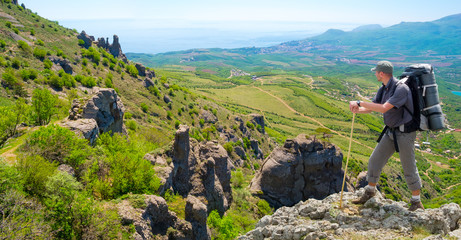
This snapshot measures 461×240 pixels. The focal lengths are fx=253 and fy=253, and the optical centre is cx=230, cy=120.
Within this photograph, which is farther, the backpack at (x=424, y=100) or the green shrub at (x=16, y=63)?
the green shrub at (x=16, y=63)

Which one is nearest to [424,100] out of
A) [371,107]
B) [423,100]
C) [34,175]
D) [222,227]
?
[423,100]

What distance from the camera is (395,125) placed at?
9.27m

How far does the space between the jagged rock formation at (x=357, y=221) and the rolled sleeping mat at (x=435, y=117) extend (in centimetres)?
324

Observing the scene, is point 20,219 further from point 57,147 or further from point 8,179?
point 57,147

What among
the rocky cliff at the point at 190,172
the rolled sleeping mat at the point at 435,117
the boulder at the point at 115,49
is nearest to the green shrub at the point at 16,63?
the rocky cliff at the point at 190,172

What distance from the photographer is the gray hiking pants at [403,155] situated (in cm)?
929

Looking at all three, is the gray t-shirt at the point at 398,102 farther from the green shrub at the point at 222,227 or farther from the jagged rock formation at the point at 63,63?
the jagged rock formation at the point at 63,63

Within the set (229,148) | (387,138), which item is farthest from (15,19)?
(387,138)

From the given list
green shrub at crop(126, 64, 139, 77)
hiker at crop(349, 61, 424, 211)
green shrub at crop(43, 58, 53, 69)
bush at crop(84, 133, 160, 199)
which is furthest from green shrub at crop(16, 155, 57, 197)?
green shrub at crop(126, 64, 139, 77)

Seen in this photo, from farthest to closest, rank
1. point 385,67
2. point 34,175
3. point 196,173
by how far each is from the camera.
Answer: point 196,173
point 34,175
point 385,67

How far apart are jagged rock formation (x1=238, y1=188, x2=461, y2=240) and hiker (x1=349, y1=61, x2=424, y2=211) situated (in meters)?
0.70

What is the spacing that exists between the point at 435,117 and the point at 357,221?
483 cm

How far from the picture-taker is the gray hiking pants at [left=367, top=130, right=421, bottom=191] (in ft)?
30.5

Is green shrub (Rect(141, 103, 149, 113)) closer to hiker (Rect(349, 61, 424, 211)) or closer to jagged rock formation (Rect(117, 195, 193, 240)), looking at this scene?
jagged rock formation (Rect(117, 195, 193, 240))
